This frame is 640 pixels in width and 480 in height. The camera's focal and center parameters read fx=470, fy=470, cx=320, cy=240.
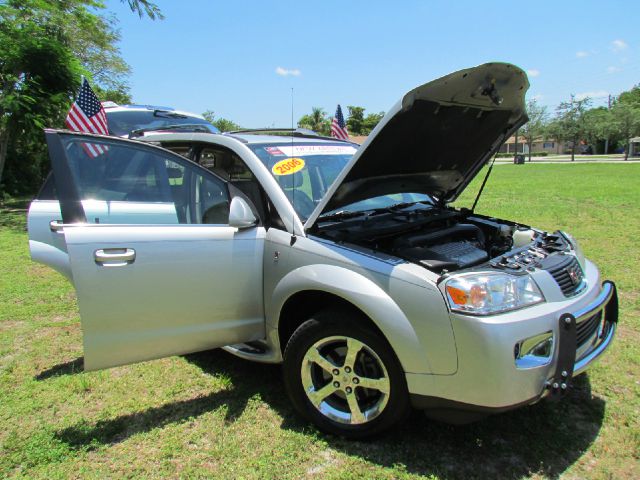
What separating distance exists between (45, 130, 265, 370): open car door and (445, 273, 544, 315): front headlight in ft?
4.23

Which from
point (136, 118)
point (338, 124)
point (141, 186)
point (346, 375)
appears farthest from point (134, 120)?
point (346, 375)

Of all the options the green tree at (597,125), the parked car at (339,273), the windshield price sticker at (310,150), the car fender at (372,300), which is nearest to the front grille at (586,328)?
the parked car at (339,273)

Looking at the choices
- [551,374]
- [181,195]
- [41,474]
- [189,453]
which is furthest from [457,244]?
[41,474]

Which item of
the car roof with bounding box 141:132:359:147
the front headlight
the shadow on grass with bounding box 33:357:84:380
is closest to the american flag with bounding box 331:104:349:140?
the car roof with bounding box 141:132:359:147

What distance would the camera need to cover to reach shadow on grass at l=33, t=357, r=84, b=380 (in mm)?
3615

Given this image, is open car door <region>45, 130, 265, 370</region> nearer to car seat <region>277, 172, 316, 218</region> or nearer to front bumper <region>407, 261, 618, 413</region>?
car seat <region>277, 172, 316, 218</region>

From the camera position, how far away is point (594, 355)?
8.63ft

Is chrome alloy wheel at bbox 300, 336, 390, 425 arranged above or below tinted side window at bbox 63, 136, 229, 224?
below

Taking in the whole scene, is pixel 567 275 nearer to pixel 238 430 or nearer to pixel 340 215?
pixel 340 215

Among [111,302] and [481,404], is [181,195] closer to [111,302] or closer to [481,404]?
[111,302]

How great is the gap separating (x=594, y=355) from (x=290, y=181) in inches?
83.8

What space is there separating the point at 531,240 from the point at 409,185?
0.98m

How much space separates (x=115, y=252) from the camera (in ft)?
8.86

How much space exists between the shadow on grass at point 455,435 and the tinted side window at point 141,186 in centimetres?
125
